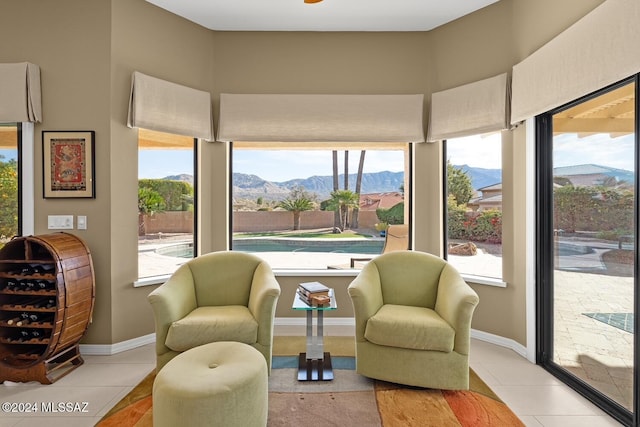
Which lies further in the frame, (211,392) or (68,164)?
(68,164)

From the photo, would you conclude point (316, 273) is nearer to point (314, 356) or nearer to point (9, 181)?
point (314, 356)

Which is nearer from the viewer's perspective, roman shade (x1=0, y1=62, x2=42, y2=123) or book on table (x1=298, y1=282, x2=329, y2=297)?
book on table (x1=298, y1=282, x2=329, y2=297)

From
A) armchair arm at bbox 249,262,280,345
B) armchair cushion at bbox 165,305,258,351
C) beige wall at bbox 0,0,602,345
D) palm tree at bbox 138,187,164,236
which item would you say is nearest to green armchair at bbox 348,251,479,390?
armchair arm at bbox 249,262,280,345

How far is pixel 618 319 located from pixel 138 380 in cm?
351

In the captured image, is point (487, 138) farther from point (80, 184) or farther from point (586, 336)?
point (80, 184)

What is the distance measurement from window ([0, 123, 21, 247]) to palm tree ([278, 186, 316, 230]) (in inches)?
98.8

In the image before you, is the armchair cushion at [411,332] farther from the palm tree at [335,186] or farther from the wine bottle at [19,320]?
the wine bottle at [19,320]

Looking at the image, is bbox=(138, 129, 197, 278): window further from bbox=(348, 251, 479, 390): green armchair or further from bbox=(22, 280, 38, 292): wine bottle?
bbox=(348, 251, 479, 390): green armchair

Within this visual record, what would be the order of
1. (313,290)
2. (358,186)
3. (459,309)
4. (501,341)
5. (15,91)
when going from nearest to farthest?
(459,309), (313,290), (15,91), (501,341), (358,186)

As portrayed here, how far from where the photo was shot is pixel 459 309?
8.05 ft

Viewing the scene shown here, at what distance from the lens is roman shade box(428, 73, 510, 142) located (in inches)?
129

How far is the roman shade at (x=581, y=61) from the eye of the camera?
204cm

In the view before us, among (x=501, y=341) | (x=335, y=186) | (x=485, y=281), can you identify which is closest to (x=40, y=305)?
(x=335, y=186)

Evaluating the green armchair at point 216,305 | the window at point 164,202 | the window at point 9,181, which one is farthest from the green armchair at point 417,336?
the window at point 9,181
